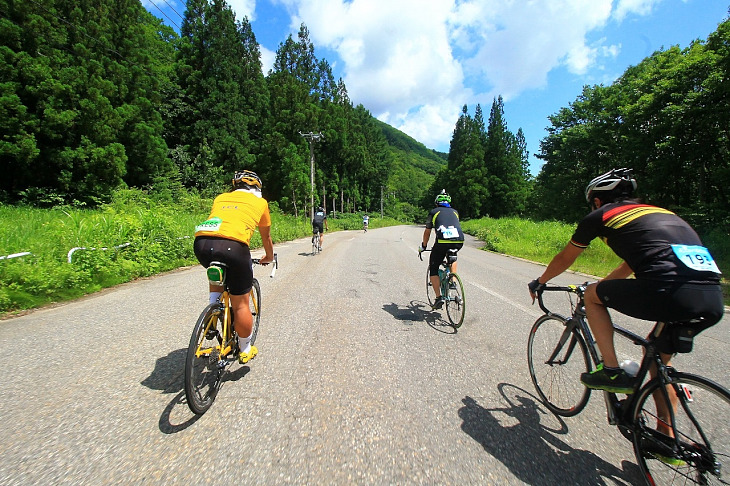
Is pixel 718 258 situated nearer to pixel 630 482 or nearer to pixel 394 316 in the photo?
pixel 394 316

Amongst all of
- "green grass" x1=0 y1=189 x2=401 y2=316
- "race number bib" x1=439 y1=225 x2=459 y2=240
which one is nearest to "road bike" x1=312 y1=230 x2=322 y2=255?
"green grass" x1=0 y1=189 x2=401 y2=316

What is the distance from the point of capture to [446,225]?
4938 millimetres

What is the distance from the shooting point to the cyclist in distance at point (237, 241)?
2674mm

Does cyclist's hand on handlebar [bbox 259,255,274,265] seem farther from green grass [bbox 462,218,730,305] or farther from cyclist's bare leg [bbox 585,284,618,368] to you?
green grass [bbox 462,218,730,305]

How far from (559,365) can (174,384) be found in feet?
11.1

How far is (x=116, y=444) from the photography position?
2.09 metres

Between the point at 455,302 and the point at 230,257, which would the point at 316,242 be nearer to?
the point at 455,302

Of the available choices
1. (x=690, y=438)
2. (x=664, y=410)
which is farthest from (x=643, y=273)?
(x=690, y=438)

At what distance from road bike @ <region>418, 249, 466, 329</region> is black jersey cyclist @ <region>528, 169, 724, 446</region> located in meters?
2.33

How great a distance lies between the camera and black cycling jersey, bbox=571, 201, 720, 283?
1.76 meters

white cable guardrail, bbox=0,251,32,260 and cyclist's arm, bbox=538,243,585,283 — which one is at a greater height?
cyclist's arm, bbox=538,243,585,283

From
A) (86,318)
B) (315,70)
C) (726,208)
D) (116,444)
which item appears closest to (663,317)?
(116,444)

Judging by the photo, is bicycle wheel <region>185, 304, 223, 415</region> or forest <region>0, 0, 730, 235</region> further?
forest <region>0, 0, 730, 235</region>

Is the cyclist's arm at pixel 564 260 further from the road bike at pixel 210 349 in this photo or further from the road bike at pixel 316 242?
the road bike at pixel 316 242
